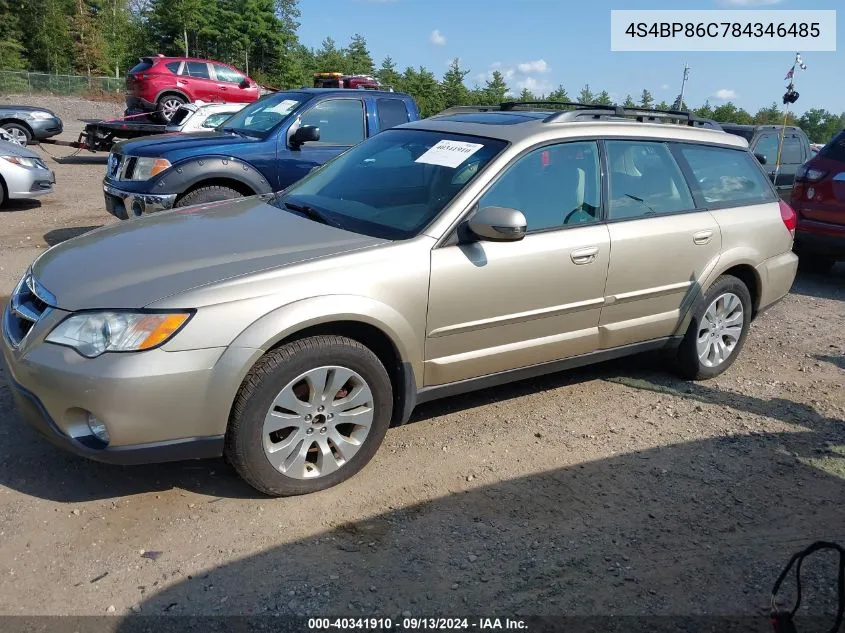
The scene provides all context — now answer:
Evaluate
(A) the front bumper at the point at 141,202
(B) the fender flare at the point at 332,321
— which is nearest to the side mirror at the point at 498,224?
(B) the fender flare at the point at 332,321

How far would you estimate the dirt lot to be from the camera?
8.80 ft

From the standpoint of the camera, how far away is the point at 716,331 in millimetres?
4941

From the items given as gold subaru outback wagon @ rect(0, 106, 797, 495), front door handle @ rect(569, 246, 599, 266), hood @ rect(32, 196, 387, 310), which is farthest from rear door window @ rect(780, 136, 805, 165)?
hood @ rect(32, 196, 387, 310)

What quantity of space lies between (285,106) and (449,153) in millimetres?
4487

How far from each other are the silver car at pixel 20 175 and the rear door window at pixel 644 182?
8499 millimetres

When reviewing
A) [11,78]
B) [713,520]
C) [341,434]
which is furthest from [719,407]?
[11,78]

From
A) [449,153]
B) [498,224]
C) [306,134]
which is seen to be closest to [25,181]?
[306,134]

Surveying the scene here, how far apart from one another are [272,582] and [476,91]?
37774mm

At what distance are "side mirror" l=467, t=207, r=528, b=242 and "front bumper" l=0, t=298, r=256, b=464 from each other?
1259mm

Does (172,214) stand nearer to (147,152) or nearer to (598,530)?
(598,530)

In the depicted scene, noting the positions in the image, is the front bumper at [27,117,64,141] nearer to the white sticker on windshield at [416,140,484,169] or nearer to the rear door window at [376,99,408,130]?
the rear door window at [376,99,408,130]

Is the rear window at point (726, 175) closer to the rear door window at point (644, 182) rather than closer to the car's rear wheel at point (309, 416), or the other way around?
the rear door window at point (644, 182)

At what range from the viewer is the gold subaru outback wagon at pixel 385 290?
2.88 m

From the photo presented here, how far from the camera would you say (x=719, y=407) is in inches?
181
